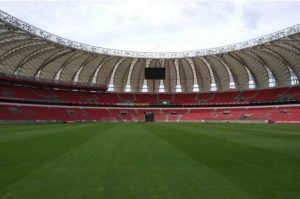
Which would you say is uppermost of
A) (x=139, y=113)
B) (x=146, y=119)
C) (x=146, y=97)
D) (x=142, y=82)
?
(x=142, y=82)

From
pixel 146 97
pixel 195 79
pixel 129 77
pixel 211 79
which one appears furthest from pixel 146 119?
pixel 211 79

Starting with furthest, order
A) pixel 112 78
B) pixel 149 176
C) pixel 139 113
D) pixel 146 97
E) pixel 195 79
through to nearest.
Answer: pixel 146 97 < pixel 139 113 < pixel 195 79 < pixel 112 78 < pixel 149 176

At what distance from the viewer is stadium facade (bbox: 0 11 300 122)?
209 ft

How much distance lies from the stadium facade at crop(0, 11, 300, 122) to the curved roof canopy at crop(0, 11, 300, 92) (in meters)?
0.17

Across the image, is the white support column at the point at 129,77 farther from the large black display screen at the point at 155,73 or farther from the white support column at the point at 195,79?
the white support column at the point at 195,79

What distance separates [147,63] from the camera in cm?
8288

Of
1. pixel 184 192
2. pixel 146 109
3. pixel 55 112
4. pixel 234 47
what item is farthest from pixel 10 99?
pixel 184 192

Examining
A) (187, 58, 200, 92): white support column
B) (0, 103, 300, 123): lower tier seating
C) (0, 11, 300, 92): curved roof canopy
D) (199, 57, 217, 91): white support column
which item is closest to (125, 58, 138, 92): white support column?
(0, 11, 300, 92): curved roof canopy

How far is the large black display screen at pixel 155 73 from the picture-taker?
80125 mm

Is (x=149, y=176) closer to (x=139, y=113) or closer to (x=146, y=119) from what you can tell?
(x=146, y=119)

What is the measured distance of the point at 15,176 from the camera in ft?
30.0

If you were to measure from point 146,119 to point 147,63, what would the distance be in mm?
17017

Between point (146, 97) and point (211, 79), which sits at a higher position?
point (211, 79)

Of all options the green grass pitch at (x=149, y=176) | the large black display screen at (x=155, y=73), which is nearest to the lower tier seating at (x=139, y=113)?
the large black display screen at (x=155, y=73)
